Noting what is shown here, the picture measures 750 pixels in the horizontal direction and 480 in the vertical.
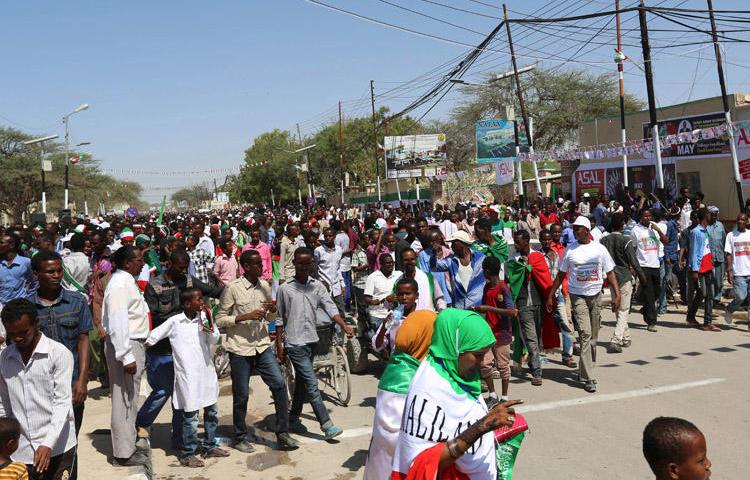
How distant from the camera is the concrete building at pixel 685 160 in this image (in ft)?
84.9

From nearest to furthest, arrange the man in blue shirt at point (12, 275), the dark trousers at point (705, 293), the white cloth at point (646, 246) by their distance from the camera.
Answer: the man in blue shirt at point (12, 275)
the dark trousers at point (705, 293)
the white cloth at point (646, 246)

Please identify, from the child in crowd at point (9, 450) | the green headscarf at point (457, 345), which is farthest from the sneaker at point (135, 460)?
the green headscarf at point (457, 345)

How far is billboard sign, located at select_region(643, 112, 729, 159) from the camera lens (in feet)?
85.0

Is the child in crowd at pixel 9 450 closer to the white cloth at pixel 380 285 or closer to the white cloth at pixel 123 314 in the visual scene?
the white cloth at pixel 123 314

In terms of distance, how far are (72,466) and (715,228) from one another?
387 inches

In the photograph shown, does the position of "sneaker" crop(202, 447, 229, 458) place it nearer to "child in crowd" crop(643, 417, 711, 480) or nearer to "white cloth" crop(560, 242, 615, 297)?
"white cloth" crop(560, 242, 615, 297)

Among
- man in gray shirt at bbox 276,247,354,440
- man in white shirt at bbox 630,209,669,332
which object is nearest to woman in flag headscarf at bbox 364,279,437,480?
man in gray shirt at bbox 276,247,354,440

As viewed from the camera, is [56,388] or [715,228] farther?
[715,228]

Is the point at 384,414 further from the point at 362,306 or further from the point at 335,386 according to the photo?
the point at 362,306

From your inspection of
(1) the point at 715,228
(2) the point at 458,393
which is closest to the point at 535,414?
(2) the point at 458,393

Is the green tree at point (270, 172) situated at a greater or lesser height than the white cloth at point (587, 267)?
greater

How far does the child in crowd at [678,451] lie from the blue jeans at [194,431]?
4256 mm

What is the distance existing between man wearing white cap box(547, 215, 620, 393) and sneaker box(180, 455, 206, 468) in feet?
13.7

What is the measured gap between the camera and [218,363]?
349 inches
